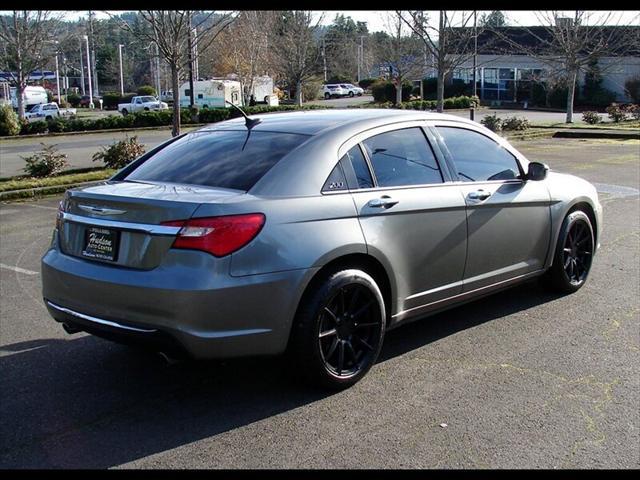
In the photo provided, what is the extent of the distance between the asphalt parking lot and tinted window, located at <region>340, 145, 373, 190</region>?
1.23 m

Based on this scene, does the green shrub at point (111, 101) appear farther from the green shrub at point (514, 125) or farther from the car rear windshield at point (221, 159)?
the car rear windshield at point (221, 159)

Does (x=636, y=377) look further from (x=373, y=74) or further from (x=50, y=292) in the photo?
(x=373, y=74)

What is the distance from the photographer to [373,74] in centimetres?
10012

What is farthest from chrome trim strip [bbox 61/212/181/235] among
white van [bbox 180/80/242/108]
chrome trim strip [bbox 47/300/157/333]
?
white van [bbox 180/80/242/108]

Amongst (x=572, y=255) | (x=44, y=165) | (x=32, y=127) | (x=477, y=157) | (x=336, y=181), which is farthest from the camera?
(x=32, y=127)

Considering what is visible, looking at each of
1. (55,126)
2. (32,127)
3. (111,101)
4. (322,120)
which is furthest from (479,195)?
(111,101)

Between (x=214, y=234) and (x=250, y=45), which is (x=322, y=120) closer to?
(x=214, y=234)

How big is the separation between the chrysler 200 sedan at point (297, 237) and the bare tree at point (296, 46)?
42143mm

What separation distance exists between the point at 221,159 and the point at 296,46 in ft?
146

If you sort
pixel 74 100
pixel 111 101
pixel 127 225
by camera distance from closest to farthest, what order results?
pixel 127 225, pixel 111 101, pixel 74 100

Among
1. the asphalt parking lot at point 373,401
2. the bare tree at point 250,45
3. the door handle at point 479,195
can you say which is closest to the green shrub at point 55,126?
the bare tree at point 250,45

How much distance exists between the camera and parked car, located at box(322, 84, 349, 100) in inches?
2869

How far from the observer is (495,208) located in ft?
17.5

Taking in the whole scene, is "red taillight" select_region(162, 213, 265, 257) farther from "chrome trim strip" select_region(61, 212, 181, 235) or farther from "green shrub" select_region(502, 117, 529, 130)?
"green shrub" select_region(502, 117, 529, 130)
